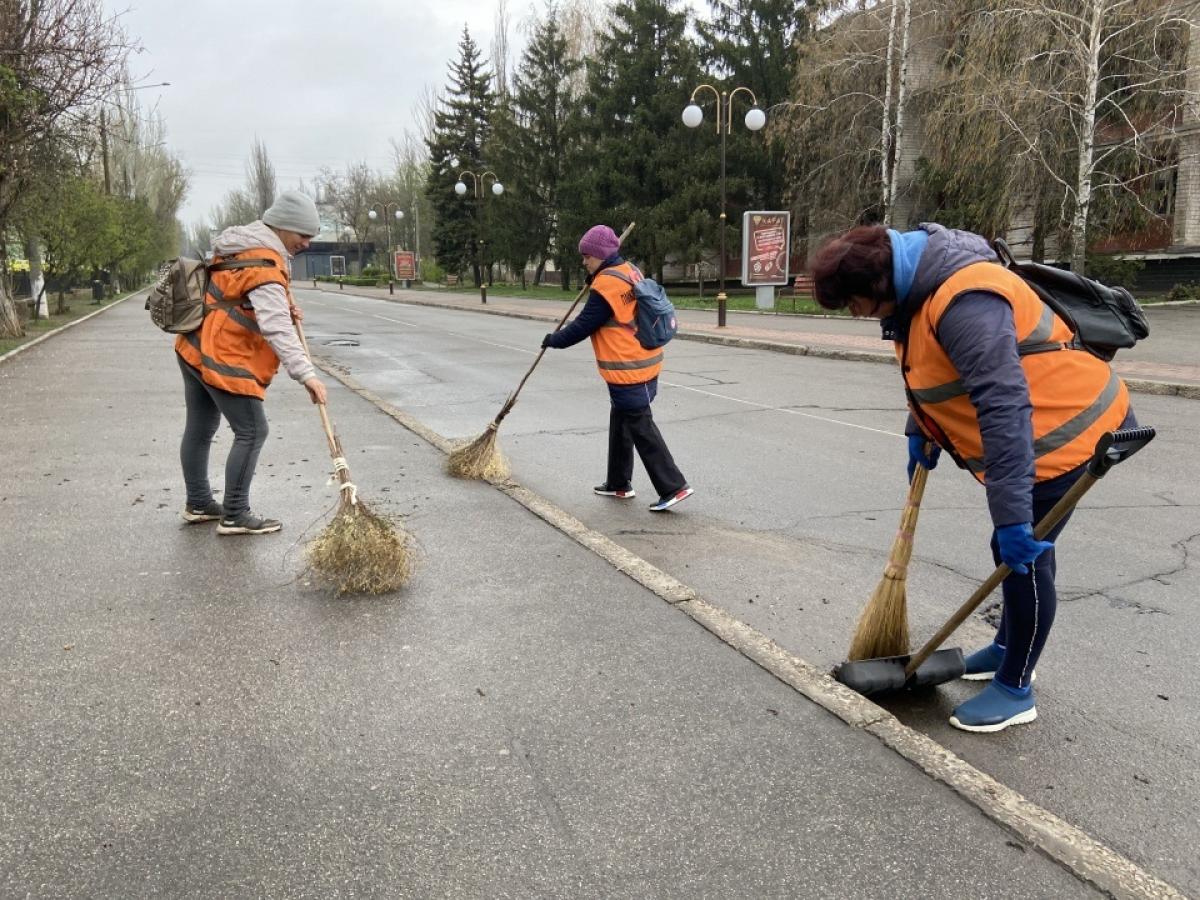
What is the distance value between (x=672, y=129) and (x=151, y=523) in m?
35.3

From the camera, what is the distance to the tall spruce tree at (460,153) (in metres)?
54.2

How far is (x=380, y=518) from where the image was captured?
14.1 feet

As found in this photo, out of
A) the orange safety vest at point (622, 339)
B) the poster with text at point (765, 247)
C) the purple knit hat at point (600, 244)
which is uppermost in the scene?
the poster with text at point (765, 247)

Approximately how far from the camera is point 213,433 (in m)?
5.04

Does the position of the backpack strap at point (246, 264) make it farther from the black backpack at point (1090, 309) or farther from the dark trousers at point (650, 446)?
the black backpack at point (1090, 309)

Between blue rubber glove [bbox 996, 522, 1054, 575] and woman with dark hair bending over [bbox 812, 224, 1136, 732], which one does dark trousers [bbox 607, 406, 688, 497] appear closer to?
woman with dark hair bending over [bbox 812, 224, 1136, 732]

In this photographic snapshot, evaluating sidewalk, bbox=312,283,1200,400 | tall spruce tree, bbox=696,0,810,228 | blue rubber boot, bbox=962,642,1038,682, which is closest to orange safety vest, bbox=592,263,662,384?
blue rubber boot, bbox=962,642,1038,682

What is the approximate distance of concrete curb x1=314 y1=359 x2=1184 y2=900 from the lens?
2182 millimetres

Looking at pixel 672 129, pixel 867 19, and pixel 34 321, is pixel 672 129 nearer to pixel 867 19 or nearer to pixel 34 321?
pixel 867 19

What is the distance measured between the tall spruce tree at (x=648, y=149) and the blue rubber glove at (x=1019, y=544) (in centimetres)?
3394

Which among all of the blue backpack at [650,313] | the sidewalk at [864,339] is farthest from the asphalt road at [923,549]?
the sidewalk at [864,339]

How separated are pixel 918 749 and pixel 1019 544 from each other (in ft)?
2.39

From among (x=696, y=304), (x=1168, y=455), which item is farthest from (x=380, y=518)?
(x=696, y=304)

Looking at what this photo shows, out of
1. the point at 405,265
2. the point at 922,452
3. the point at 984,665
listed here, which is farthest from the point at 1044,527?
the point at 405,265
